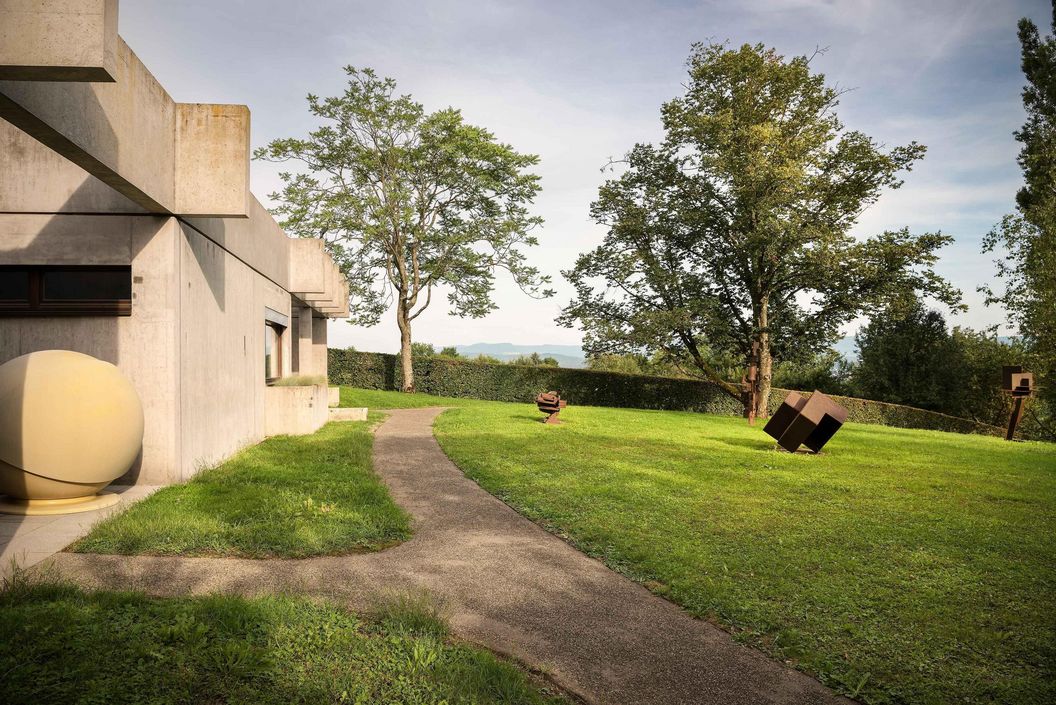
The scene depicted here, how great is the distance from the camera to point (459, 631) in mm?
4074

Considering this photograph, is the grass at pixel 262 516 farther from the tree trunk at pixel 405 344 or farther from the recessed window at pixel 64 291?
the tree trunk at pixel 405 344

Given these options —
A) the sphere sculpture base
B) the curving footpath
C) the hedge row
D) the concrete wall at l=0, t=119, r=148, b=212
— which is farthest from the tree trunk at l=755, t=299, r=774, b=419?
the sphere sculpture base

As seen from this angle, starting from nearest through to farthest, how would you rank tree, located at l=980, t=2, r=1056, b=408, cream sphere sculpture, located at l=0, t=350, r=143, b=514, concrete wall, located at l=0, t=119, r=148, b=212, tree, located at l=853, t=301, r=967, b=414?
1. cream sphere sculpture, located at l=0, t=350, r=143, b=514
2. concrete wall, located at l=0, t=119, r=148, b=212
3. tree, located at l=980, t=2, r=1056, b=408
4. tree, located at l=853, t=301, r=967, b=414

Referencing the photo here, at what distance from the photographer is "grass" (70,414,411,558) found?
18.7ft

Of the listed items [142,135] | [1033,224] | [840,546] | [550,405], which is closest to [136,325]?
[142,135]

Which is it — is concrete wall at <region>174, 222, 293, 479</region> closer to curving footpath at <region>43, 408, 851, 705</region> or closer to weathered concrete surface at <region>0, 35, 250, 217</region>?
weathered concrete surface at <region>0, 35, 250, 217</region>

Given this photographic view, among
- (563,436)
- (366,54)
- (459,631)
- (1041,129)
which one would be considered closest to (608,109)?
(563,436)

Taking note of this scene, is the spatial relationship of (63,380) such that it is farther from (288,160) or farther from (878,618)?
(288,160)

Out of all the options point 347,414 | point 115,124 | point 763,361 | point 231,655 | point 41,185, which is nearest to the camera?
point 231,655

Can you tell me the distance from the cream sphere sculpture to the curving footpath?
1.87 meters

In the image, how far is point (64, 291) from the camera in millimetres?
8461

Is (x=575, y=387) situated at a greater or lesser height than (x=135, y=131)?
lesser

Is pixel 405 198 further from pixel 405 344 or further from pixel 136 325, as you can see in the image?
pixel 136 325

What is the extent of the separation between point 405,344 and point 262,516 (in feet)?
85.5
